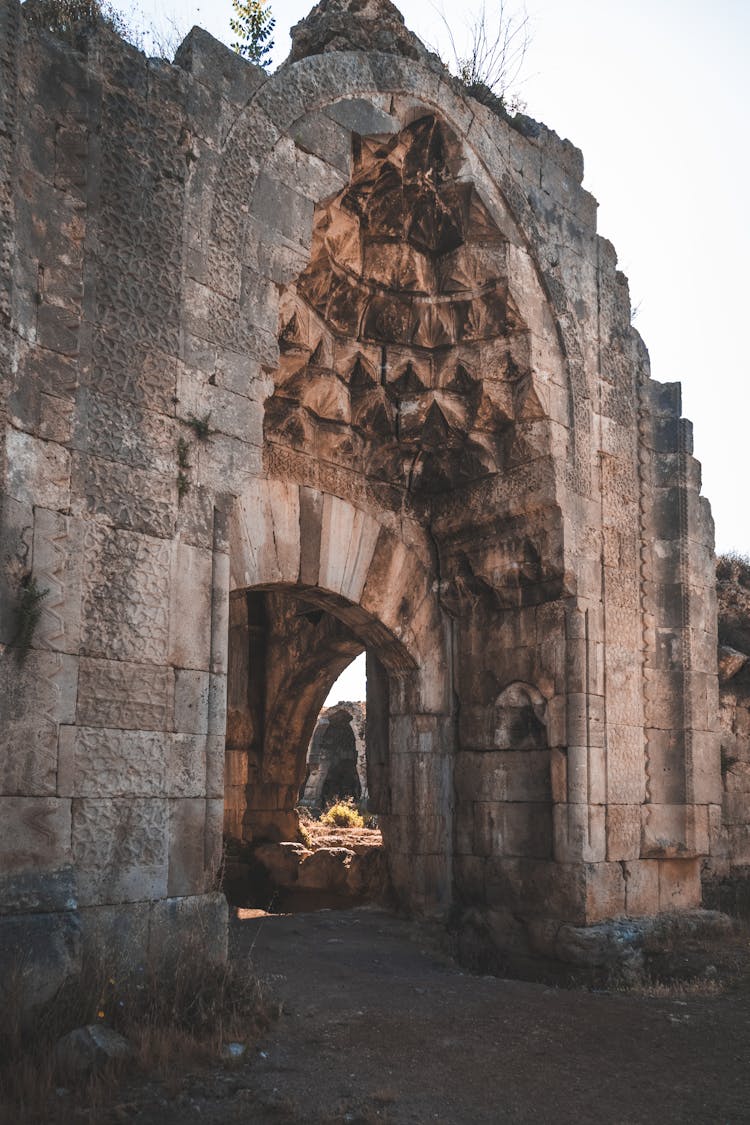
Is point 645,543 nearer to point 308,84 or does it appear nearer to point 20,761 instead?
point 308,84

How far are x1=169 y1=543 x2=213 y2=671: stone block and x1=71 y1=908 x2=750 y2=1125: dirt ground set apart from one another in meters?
1.78

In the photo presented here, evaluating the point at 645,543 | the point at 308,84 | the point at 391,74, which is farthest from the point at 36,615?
the point at 645,543

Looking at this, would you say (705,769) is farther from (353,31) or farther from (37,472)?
(353,31)

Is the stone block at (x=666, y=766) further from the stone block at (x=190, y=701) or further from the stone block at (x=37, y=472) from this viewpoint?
the stone block at (x=37, y=472)

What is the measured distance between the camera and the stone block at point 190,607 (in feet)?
15.9

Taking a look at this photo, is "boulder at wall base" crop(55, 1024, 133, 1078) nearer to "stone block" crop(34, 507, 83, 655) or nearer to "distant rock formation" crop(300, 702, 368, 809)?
"stone block" crop(34, 507, 83, 655)

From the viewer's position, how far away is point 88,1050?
3682 mm

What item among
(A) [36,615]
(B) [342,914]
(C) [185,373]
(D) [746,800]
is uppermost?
(C) [185,373]

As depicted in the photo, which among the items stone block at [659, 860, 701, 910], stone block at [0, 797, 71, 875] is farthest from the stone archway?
stone block at [0, 797, 71, 875]

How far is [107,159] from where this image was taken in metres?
4.82

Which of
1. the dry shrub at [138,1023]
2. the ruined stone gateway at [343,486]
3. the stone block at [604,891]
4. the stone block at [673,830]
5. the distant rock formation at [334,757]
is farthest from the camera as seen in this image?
the distant rock formation at [334,757]

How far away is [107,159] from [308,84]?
1688 millimetres

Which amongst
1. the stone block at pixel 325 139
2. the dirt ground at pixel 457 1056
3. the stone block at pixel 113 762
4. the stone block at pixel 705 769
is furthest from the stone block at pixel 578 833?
the stone block at pixel 325 139

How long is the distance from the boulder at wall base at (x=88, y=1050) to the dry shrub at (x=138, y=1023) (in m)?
0.03
